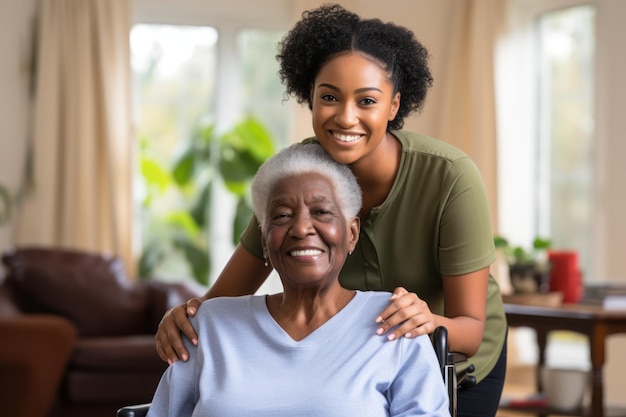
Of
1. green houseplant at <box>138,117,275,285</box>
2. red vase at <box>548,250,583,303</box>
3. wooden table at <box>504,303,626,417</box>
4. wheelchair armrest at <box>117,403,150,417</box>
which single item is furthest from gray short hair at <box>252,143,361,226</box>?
green houseplant at <box>138,117,275,285</box>

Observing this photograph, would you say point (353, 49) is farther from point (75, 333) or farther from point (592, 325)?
point (75, 333)

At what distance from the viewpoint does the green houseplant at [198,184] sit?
641 centimetres

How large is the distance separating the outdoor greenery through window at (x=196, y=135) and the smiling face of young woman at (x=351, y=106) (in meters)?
4.40

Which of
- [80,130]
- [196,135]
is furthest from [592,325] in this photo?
[80,130]

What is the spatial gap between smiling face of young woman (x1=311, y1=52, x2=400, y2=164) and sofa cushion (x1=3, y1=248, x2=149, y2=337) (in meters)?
3.67

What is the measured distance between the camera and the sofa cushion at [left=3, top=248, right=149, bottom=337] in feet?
17.7

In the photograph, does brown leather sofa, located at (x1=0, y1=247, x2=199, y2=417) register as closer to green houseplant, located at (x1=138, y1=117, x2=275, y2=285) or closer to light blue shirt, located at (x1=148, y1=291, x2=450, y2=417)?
green houseplant, located at (x1=138, y1=117, x2=275, y2=285)

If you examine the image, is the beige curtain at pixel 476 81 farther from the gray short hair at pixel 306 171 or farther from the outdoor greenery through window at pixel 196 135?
the gray short hair at pixel 306 171

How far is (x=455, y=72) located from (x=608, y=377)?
7.34ft

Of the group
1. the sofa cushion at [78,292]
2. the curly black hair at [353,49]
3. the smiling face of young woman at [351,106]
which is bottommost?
the sofa cushion at [78,292]

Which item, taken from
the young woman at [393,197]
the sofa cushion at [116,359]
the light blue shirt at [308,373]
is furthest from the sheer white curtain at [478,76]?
the light blue shirt at [308,373]

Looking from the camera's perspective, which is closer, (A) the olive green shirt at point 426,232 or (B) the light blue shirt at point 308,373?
(B) the light blue shirt at point 308,373

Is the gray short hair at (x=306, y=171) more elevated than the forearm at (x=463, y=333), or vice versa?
the gray short hair at (x=306, y=171)

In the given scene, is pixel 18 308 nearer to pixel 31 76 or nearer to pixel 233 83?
pixel 31 76
